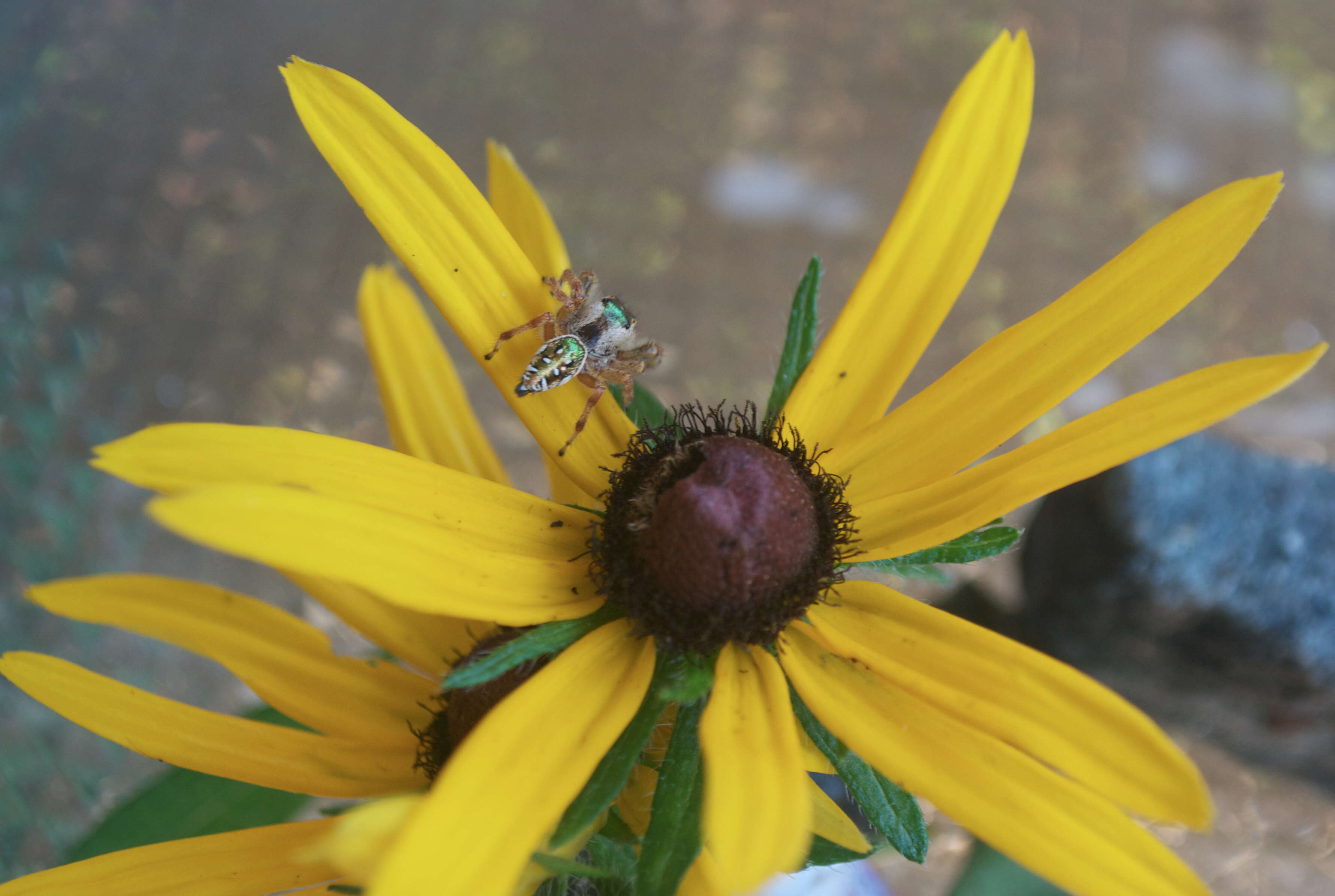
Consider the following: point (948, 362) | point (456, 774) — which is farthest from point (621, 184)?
point (456, 774)

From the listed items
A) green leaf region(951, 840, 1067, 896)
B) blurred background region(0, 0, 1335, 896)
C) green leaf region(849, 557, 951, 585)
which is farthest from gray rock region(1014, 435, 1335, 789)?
green leaf region(849, 557, 951, 585)

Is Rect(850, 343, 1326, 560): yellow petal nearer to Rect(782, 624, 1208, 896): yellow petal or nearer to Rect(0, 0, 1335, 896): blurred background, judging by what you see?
Rect(782, 624, 1208, 896): yellow petal

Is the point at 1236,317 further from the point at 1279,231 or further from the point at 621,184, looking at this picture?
the point at 621,184

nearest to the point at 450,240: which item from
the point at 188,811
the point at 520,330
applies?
the point at 520,330

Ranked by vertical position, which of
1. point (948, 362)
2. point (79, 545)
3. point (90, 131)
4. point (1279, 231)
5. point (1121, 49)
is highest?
point (1121, 49)

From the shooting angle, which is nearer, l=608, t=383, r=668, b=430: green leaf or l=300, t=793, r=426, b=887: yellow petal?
l=300, t=793, r=426, b=887: yellow petal

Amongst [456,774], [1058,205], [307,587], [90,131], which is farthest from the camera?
[1058,205]

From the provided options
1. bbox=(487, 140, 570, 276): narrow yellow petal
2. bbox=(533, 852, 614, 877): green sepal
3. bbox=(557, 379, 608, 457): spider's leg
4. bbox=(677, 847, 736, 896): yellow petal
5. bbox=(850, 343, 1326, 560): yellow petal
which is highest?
bbox=(487, 140, 570, 276): narrow yellow petal
